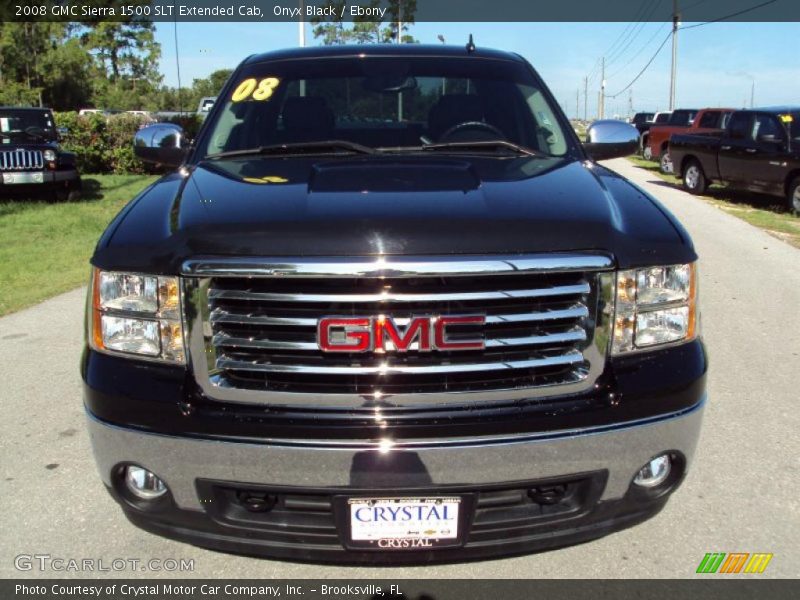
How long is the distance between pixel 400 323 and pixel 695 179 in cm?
1511

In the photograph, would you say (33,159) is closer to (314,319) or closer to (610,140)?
(610,140)

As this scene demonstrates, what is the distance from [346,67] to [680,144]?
45.4 ft

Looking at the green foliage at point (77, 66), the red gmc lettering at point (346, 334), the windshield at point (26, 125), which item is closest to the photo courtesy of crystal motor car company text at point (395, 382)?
the red gmc lettering at point (346, 334)

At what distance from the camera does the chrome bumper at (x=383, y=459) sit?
212 centimetres

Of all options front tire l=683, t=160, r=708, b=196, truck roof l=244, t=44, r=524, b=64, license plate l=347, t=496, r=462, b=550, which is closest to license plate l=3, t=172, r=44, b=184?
truck roof l=244, t=44, r=524, b=64

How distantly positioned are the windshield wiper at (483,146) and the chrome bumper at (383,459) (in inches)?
60.9

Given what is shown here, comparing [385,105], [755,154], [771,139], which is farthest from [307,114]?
[755,154]

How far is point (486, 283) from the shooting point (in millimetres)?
2197

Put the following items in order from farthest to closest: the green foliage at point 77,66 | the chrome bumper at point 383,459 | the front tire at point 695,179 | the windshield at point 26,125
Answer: the green foliage at point 77,66
the front tire at point 695,179
the windshield at point 26,125
the chrome bumper at point 383,459

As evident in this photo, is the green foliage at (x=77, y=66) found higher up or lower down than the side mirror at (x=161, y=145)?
higher up

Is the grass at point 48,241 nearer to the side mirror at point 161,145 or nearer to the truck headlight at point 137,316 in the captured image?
the side mirror at point 161,145

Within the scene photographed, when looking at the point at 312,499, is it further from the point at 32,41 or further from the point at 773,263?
the point at 32,41

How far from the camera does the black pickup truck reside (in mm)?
12273

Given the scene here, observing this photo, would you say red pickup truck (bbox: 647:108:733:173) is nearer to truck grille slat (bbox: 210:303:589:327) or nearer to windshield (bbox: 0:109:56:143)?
windshield (bbox: 0:109:56:143)
